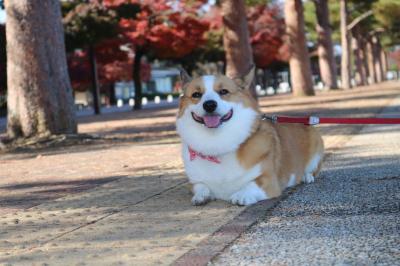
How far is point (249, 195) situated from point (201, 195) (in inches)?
17.8

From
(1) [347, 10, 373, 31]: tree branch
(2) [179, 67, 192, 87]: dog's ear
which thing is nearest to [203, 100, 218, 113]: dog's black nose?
(2) [179, 67, 192, 87]: dog's ear

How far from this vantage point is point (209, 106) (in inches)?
214

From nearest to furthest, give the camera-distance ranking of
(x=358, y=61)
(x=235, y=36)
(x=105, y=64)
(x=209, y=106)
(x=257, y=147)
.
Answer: (x=209, y=106) < (x=257, y=147) < (x=235, y=36) < (x=105, y=64) < (x=358, y=61)

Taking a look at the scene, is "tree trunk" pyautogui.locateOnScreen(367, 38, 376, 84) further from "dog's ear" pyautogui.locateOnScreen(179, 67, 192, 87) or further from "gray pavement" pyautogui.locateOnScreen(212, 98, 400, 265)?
"dog's ear" pyautogui.locateOnScreen(179, 67, 192, 87)

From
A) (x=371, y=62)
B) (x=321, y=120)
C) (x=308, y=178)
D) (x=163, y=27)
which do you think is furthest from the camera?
(x=371, y=62)

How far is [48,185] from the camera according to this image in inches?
329

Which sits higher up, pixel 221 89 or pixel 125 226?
pixel 221 89

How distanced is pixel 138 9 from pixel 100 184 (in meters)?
27.2

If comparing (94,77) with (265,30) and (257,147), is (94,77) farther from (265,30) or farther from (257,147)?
(257,147)

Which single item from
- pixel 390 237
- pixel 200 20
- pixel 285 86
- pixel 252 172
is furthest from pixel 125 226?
pixel 285 86

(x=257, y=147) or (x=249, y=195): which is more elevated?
(x=257, y=147)

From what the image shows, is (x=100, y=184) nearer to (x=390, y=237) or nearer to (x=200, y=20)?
(x=390, y=237)

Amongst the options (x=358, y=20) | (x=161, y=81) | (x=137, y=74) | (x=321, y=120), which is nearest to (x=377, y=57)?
(x=358, y=20)

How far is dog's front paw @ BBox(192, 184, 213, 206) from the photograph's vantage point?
5902 mm
